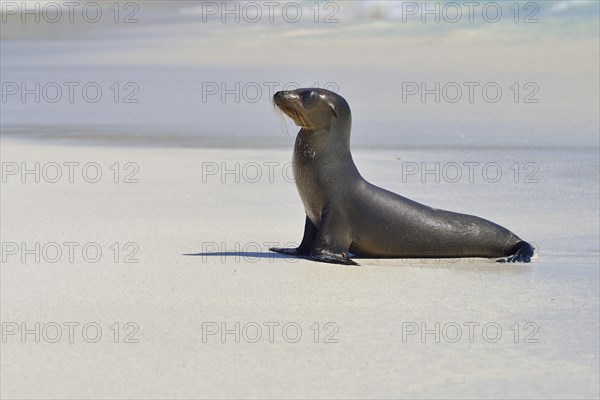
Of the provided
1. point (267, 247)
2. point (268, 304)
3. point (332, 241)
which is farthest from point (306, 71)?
point (268, 304)

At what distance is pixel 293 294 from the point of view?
629cm

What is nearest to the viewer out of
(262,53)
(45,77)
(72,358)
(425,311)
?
(72,358)

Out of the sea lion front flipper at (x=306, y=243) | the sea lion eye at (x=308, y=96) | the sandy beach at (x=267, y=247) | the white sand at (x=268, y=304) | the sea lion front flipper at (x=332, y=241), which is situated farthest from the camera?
the sea lion front flipper at (x=306, y=243)

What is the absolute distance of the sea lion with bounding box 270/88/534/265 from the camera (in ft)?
23.5

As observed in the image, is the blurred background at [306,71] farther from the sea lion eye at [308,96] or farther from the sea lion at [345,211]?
the sea lion eye at [308,96]

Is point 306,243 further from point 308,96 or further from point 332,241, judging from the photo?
point 308,96

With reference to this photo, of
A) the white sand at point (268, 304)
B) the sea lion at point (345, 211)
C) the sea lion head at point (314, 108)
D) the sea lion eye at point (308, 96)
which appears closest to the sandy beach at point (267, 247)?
the white sand at point (268, 304)

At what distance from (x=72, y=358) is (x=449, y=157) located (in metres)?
6.48

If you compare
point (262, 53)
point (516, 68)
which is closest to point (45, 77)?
point (262, 53)

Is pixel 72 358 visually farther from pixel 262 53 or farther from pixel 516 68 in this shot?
pixel 262 53

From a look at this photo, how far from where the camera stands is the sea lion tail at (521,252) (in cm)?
729

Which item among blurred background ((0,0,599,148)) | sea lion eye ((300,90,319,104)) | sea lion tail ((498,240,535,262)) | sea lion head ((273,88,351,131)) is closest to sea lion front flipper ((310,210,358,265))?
sea lion head ((273,88,351,131))

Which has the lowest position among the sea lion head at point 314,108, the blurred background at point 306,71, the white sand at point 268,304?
the white sand at point 268,304

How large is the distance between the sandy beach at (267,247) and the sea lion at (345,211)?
0.39 feet
